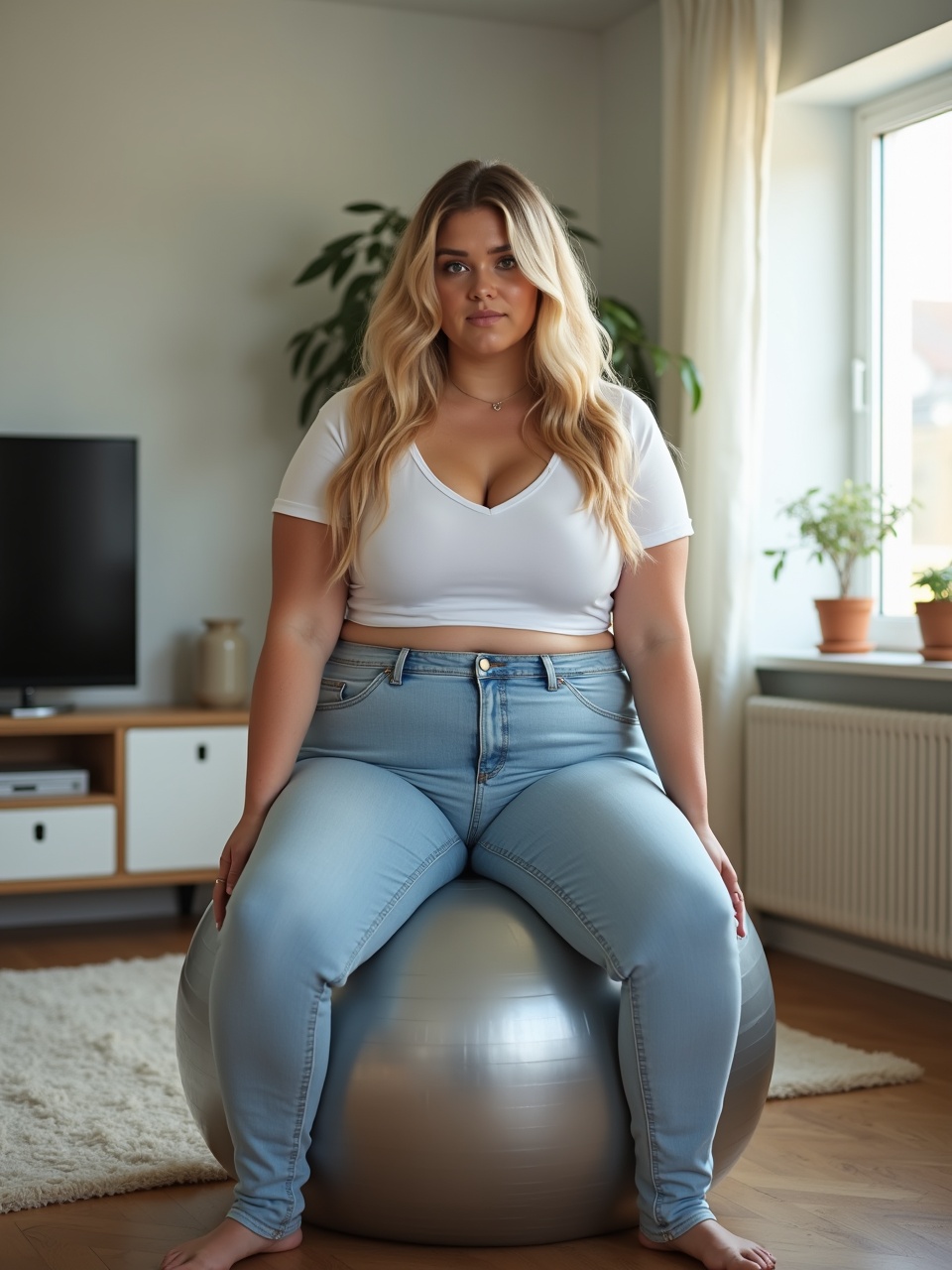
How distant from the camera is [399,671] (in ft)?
6.19

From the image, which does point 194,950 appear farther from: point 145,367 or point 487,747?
point 145,367

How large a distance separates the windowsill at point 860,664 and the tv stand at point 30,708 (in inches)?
71.9

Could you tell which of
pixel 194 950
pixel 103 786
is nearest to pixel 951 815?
pixel 194 950

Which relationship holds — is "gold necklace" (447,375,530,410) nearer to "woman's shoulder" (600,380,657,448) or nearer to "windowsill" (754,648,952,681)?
"woman's shoulder" (600,380,657,448)

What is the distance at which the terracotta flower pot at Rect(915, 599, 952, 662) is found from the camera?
10.8 ft

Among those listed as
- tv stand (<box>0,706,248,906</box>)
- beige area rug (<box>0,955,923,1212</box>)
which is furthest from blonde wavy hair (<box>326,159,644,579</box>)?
tv stand (<box>0,706,248,906</box>)

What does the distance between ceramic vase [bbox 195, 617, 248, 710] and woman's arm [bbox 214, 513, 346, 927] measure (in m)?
2.14

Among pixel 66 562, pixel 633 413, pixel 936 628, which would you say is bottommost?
pixel 936 628

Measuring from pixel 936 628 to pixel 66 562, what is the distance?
224 centimetres

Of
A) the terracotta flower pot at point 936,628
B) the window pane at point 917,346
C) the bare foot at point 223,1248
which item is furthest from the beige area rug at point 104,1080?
the window pane at point 917,346

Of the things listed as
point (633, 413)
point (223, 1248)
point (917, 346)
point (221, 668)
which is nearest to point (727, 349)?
point (917, 346)

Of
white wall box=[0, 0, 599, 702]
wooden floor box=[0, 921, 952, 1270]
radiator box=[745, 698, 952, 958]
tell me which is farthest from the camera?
white wall box=[0, 0, 599, 702]

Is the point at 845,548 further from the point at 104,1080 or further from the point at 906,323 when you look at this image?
the point at 104,1080

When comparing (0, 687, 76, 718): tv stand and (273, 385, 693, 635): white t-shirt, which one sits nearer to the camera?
(273, 385, 693, 635): white t-shirt
